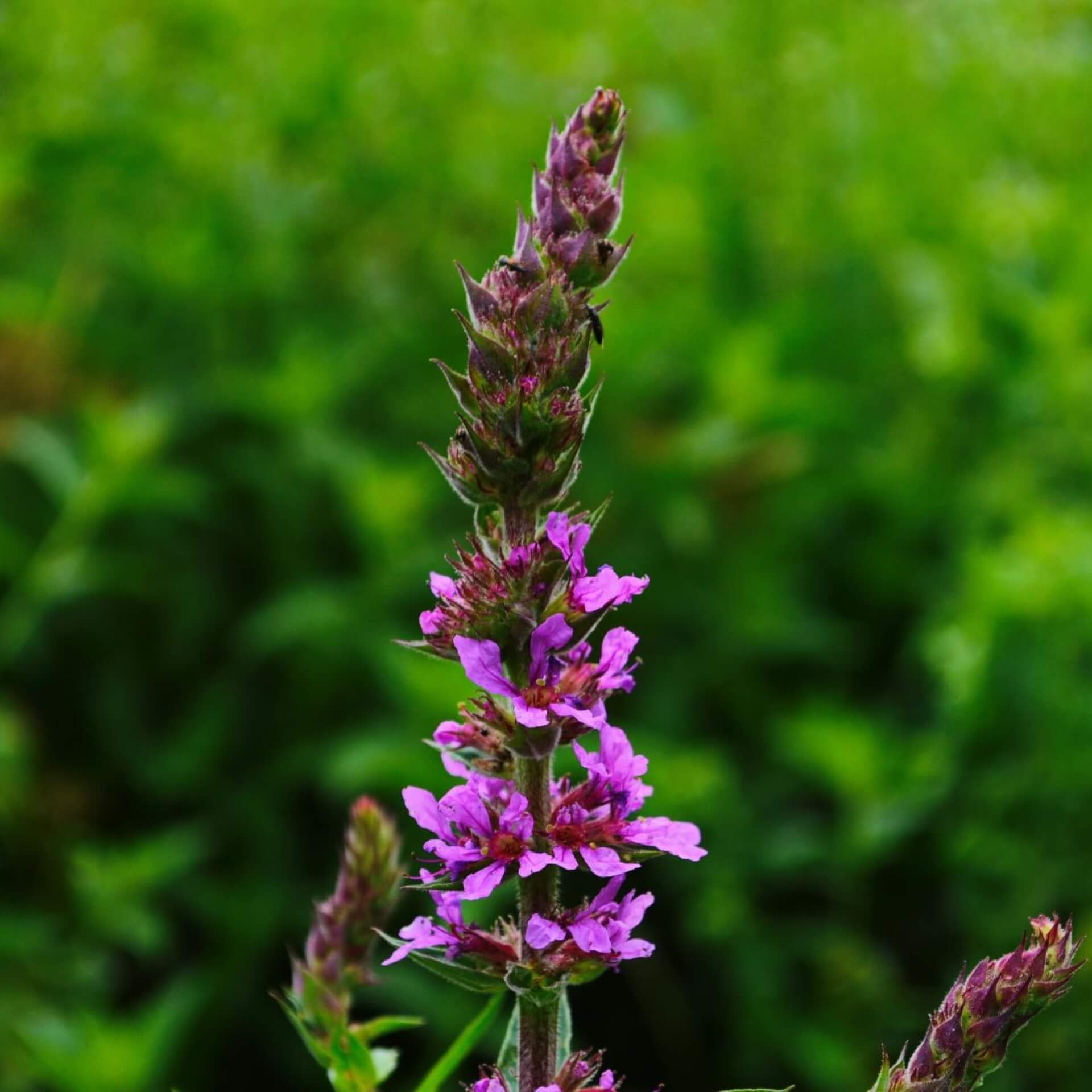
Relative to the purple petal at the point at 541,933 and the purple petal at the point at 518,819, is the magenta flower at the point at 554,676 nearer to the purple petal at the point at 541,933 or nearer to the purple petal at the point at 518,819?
the purple petal at the point at 518,819

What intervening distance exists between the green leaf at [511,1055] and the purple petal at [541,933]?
190 mm

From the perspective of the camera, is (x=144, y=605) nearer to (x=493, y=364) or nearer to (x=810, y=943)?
(x=810, y=943)

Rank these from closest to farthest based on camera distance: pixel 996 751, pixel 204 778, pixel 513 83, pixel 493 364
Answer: pixel 493 364 → pixel 996 751 → pixel 204 778 → pixel 513 83

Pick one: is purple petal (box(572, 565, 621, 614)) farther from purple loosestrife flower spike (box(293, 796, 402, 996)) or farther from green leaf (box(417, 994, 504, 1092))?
purple loosestrife flower spike (box(293, 796, 402, 996))

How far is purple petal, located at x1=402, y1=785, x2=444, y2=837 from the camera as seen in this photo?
5.53ft

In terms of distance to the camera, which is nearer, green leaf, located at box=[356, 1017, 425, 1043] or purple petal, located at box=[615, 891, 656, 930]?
purple petal, located at box=[615, 891, 656, 930]

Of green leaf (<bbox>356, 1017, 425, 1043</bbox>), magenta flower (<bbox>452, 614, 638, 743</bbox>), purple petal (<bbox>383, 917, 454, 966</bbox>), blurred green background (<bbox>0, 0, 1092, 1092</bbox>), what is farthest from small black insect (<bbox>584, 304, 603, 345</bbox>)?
blurred green background (<bbox>0, 0, 1092, 1092</bbox>)

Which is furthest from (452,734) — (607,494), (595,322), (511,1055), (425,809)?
(607,494)

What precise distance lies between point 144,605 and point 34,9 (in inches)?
114

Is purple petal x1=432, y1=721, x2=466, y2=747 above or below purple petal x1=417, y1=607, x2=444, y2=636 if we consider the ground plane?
below

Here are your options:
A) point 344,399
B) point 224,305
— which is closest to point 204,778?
point 344,399

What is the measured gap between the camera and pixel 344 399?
635 centimetres

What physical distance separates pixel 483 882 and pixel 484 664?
224mm

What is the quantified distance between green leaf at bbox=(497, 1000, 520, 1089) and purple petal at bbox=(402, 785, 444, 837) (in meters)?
0.23
